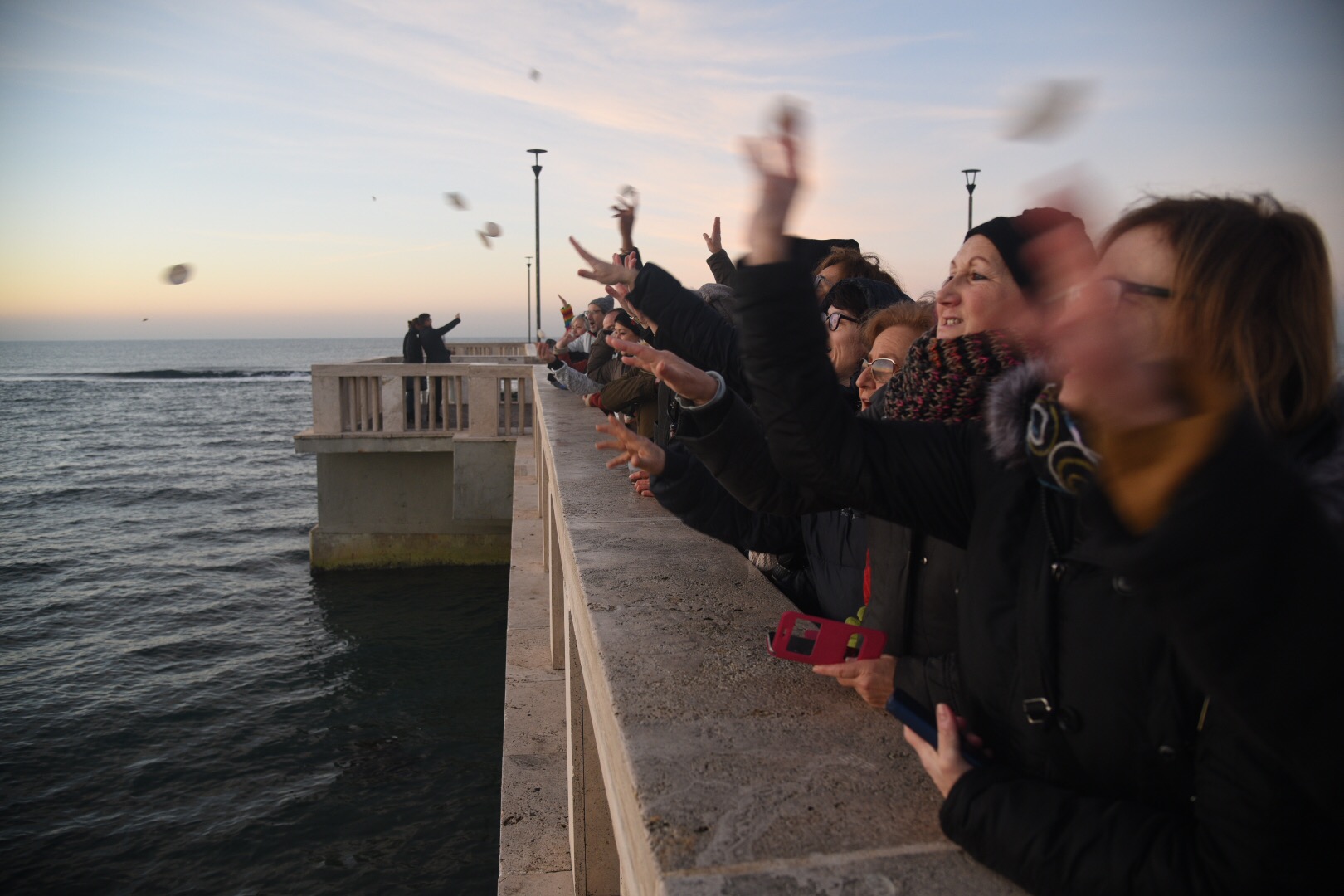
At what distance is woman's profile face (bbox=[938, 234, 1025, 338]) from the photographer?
2410mm

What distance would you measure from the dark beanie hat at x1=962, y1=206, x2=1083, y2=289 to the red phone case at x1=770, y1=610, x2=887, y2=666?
908 mm

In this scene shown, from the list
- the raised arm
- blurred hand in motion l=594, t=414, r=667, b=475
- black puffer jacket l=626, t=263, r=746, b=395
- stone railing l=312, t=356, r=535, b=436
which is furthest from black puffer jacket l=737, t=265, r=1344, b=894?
stone railing l=312, t=356, r=535, b=436

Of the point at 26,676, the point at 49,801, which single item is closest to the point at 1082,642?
the point at 49,801

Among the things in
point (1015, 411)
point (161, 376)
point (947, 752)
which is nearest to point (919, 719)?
point (947, 752)

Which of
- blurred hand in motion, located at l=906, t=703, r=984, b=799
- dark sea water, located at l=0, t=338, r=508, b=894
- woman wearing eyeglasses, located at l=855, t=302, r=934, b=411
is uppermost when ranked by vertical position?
woman wearing eyeglasses, located at l=855, t=302, r=934, b=411

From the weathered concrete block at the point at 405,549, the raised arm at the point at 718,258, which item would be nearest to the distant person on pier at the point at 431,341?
the weathered concrete block at the point at 405,549

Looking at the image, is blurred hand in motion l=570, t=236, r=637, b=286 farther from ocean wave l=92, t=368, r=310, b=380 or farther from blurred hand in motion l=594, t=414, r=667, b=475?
ocean wave l=92, t=368, r=310, b=380

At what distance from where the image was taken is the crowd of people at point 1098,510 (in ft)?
3.54

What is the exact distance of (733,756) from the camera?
1.91 metres

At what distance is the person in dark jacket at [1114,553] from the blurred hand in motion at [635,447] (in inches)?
46.0

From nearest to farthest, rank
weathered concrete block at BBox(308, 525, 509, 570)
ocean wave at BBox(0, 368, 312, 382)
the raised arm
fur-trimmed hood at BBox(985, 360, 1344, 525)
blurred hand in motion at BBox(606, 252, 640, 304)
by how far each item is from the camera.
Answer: fur-trimmed hood at BBox(985, 360, 1344, 525), blurred hand in motion at BBox(606, 252, 640, 304), the raised arm, weathered concrete block at BBox(308, 525, 509, 570), ocean wave at BBox(0, 368, 312, 382)

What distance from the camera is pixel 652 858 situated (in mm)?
1545

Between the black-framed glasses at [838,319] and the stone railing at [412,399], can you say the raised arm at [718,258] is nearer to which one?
the black-framed glasses at [838,319]

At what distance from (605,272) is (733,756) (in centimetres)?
183
